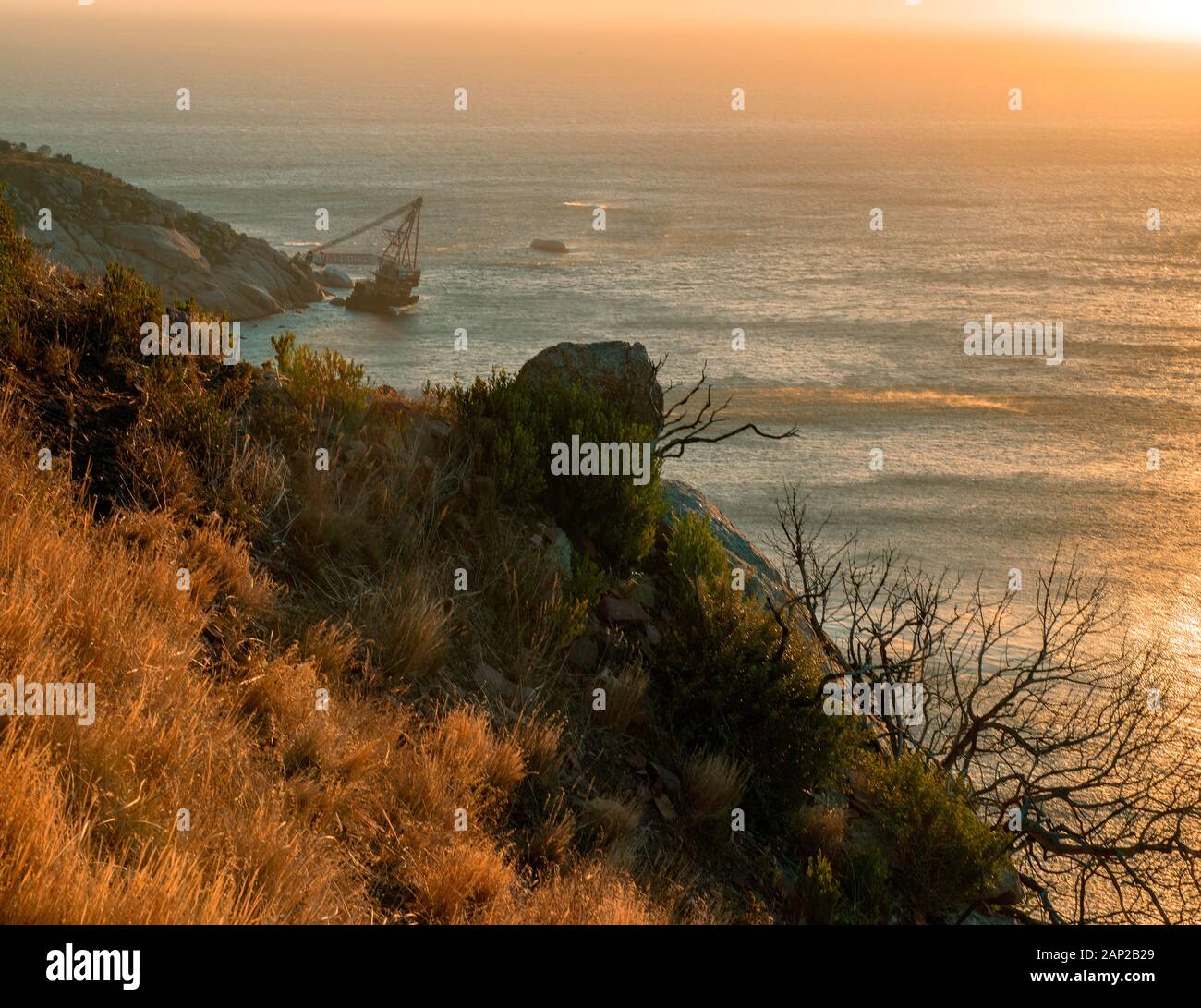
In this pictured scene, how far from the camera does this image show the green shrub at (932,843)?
8672 mm

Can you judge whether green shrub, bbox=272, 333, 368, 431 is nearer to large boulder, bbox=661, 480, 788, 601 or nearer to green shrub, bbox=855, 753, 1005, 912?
large boulder, bbox=661, 480, 788, 601

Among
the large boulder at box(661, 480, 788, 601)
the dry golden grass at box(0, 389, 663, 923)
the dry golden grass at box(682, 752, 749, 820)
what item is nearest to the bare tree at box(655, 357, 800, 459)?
the large boulder at box(661, 480, 788, 601)

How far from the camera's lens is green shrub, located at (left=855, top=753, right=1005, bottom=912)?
8.67 meters

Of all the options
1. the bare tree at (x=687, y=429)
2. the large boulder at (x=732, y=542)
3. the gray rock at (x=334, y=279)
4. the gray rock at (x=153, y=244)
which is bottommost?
the large boulder at (x=732, y=542)

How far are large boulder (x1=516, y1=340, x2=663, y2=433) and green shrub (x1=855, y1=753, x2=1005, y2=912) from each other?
438cm

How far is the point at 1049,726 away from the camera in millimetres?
13055

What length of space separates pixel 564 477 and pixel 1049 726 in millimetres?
6801

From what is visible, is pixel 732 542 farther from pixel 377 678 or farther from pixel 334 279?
pixel 334 279

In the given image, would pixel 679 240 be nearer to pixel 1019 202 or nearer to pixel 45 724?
pixel 1019 202

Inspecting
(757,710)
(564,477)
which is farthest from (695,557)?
(757,710)

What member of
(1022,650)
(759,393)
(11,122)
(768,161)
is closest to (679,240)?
(759,393)

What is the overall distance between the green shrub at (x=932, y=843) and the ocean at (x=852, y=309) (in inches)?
1152

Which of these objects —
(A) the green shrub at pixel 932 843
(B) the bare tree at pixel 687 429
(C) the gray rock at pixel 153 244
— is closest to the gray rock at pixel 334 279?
(C) the gray rock at pixel 153 244

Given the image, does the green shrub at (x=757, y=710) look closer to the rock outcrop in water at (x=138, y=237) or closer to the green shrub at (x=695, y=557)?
the green shrub at (x=695, y=557)
